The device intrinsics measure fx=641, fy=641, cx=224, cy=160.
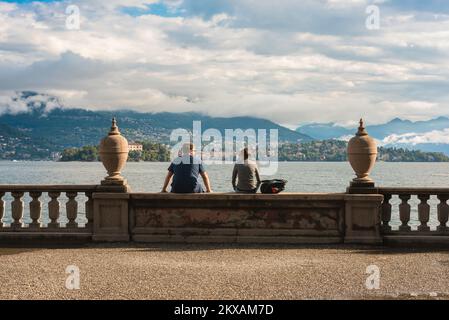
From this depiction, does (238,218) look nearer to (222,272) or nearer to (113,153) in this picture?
(113,153)

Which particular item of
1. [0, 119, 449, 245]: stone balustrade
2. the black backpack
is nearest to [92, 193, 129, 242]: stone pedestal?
[0, 119, 449, 245]: stone balustrade

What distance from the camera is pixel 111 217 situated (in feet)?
40.4

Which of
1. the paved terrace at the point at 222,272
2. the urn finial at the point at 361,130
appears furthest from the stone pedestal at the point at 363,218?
the urn finial at the point at 361,130

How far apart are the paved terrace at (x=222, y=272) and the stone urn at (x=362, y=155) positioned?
49.8 inches

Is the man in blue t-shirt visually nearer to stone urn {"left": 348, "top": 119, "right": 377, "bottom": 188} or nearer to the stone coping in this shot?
the stone coping

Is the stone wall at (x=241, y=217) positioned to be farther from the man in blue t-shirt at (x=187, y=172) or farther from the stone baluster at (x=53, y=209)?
the stone baluster at (x=53, y=209)

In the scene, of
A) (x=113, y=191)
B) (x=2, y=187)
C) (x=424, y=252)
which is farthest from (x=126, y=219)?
(x=424, y=252)

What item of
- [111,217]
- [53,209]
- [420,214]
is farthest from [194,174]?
[420,214]

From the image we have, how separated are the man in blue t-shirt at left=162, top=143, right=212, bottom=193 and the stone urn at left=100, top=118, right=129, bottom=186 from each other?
3.17ft

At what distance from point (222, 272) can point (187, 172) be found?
3563 millimetres

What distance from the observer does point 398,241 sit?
11789 mm

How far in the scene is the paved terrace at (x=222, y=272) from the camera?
7.99 m
